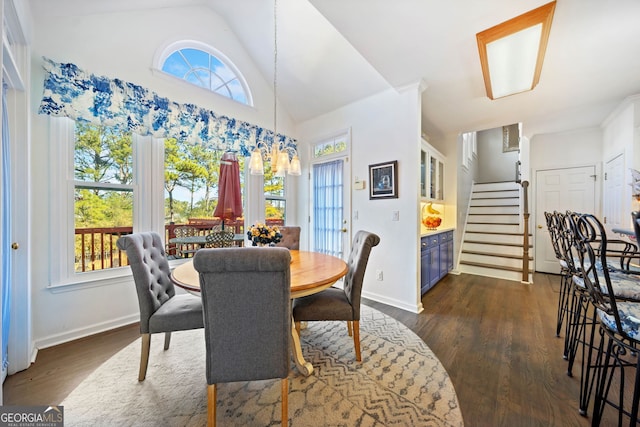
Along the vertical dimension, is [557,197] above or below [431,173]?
below

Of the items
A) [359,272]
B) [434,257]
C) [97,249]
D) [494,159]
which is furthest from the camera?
[494,159]

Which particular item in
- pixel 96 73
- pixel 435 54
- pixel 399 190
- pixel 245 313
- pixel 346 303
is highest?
pixel 435 54

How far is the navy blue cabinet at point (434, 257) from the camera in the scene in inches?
123

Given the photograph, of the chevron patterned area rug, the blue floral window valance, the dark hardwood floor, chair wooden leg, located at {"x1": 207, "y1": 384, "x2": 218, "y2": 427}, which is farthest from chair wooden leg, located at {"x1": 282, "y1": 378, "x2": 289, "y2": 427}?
the blue floral window valance

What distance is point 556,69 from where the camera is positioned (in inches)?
93.7

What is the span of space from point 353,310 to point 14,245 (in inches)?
97.7

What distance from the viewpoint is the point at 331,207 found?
3781mm

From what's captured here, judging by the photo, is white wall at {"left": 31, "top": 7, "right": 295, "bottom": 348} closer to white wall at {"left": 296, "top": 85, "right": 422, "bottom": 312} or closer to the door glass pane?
the door glass pane

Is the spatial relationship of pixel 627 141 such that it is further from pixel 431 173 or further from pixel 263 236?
pixel 263 236

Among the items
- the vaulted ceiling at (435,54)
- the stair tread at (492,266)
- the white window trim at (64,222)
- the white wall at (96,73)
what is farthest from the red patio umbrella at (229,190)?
the stair tread at (492,266)

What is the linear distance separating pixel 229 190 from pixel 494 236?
4.89 meters

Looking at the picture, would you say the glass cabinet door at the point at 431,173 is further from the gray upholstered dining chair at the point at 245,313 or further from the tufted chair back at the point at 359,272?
the gray upholstered dining chair at the point at 245,313

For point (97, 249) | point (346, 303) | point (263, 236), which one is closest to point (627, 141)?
point (346, 303)

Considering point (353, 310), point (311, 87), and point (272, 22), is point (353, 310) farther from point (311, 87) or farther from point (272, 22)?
point (272, 22)
